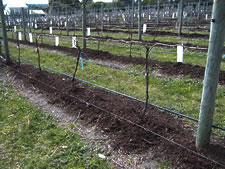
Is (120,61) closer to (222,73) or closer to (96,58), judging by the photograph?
(96,58)

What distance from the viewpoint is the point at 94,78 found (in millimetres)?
6137

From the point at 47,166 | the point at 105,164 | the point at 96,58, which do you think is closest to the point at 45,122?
the point at 47,166

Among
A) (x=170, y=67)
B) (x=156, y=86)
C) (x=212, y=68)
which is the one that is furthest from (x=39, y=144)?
(x=170, y=67)

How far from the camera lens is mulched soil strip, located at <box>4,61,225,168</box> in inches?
104

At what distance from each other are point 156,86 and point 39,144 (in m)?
3.18

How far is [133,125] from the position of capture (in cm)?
332

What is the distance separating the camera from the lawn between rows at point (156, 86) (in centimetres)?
422

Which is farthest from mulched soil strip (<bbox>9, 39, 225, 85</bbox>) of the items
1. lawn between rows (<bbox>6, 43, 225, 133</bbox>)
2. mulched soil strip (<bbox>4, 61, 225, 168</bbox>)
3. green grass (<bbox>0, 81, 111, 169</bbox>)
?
green grass (<bbox>0, 81, 111, 169</bbox>)

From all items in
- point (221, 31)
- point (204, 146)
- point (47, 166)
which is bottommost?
point (47, 166)

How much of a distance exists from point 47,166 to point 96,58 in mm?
6274

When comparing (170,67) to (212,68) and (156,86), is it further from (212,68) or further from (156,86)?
(212,68)

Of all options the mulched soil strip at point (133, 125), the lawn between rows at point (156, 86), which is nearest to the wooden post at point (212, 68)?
the mulched soil strip at point (133, 125)

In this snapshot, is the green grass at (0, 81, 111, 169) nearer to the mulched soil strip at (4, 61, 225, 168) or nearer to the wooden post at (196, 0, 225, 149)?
the mulched soil strip at (4, 61, 225, 168)

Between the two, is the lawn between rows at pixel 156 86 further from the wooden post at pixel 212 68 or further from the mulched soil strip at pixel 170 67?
the wooden post at pixel 212 68
